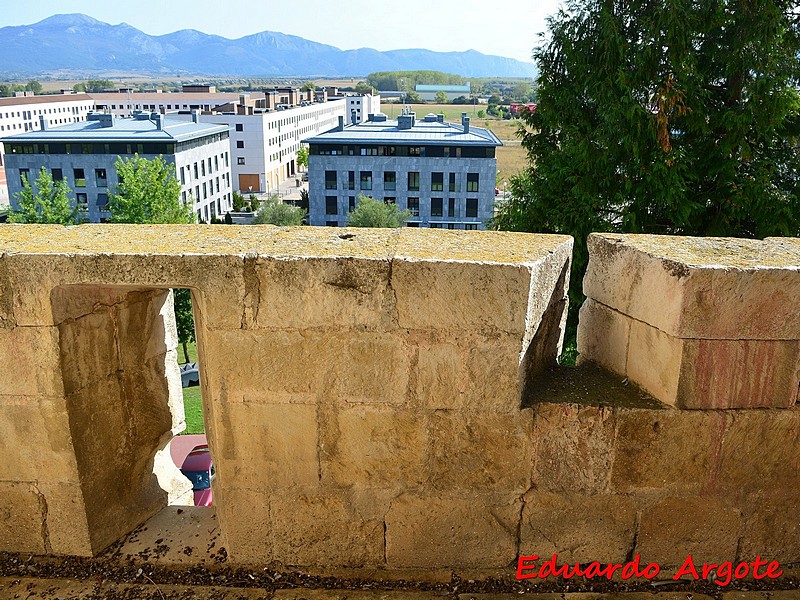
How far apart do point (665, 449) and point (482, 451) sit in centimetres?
76

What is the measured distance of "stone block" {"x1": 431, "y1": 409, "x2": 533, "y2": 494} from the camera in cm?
286

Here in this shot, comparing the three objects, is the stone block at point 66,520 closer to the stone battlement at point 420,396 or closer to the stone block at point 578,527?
the stone battlement at point 420,396

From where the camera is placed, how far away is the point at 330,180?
2071 inches

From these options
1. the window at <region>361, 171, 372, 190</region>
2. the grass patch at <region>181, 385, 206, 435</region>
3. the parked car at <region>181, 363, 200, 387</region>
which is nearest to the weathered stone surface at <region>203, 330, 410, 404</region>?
the grass patch at <region>181, 385, 206, 435</region>

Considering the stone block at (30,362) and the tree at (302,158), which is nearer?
the stone block at (30,362)

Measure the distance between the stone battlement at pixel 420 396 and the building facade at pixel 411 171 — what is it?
4700 cm

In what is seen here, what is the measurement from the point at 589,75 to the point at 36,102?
114669 mm

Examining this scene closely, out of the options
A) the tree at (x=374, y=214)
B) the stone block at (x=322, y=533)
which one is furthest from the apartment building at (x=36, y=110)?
the stone block at (x=322, y=533)

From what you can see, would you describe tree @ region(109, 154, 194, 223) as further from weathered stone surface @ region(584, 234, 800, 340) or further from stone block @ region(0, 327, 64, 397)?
weathered stone surface @ region(584, 234, 800, 340)

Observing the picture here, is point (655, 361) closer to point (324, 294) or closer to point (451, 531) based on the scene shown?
point (451, 531)

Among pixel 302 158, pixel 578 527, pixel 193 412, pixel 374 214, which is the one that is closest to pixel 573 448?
pixel 578 527

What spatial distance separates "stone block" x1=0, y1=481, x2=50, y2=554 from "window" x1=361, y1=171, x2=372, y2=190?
1952 inches

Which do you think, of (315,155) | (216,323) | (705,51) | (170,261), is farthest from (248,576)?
(315,155)

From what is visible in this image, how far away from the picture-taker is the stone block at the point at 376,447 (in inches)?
112
